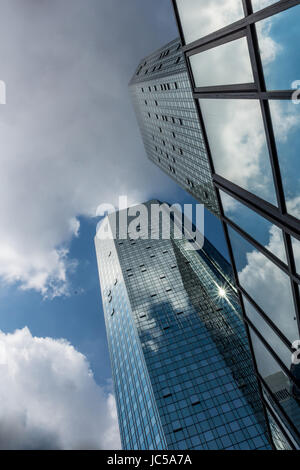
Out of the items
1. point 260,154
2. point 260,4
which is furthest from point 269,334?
point 260,4

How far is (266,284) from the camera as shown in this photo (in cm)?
955

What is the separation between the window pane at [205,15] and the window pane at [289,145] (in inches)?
117

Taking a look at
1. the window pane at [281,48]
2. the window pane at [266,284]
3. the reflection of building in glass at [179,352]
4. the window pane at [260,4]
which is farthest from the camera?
the reflection of building in glass at [179,352]

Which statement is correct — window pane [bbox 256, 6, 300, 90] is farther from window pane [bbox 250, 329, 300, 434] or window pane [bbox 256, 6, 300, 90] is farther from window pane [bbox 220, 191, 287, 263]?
window pane [bbox 250, 329, 300, 434]

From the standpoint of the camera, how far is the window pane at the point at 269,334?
9438 millimetres

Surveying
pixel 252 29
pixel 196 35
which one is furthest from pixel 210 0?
pixel 252 29

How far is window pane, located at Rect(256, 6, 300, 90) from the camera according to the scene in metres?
5.86

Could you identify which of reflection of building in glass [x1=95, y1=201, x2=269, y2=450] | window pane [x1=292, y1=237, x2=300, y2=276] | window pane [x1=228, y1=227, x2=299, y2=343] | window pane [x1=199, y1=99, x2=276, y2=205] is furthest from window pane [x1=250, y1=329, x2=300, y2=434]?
reflection of building in glass [x1=95, y1=201, x2=269, y2=450]

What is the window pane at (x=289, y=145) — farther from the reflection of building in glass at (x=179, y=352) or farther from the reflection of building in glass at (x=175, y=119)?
the reflection of building in glass at (x=179, y=352)

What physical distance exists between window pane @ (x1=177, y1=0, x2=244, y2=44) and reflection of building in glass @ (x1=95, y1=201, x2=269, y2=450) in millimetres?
78562

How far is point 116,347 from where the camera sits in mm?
117312

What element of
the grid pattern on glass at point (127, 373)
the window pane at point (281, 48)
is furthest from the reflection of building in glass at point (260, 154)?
the grid pattern on glass at point (127, 373)
